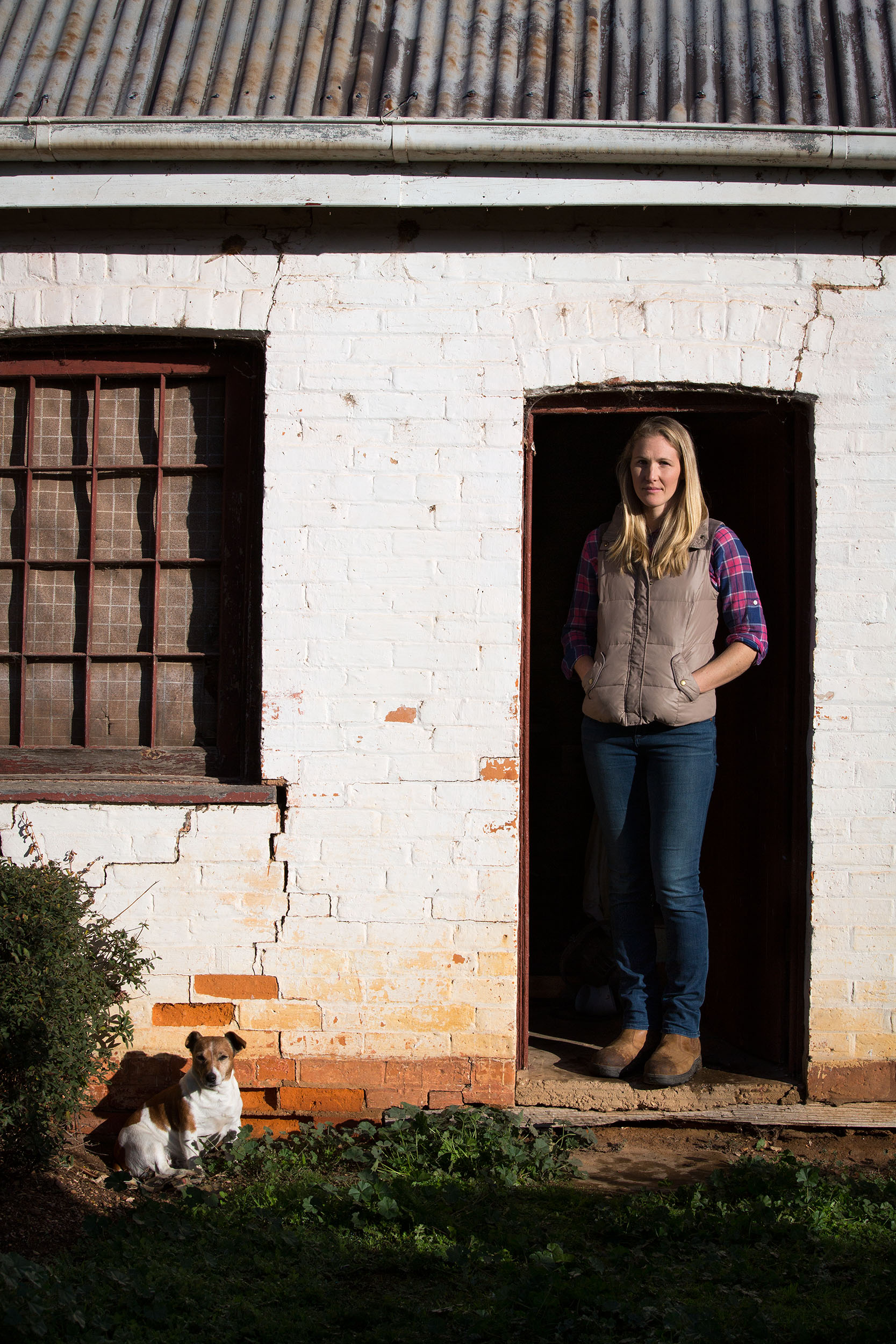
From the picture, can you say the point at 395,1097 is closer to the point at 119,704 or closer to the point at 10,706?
the point at 119,704

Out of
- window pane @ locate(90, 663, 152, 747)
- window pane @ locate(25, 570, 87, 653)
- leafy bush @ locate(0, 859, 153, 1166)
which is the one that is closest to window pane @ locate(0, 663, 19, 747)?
window pane @ locate(25, 570, 87, 653)

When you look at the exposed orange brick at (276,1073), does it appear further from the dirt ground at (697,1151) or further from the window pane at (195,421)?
the window pane at (195,421)

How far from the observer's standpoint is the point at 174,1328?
8.42ft

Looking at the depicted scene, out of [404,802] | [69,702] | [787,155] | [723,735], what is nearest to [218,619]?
[69,702]

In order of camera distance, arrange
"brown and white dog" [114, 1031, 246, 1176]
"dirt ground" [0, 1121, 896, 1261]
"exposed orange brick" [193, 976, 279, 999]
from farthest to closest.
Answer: "exposed orange brick" [193, 976, 279, 999] → "brown and white dog" [114, 1031, 246, 1176] → "dirt ground" [0, 1121, 896, 1261]

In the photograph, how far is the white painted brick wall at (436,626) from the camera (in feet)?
12.7

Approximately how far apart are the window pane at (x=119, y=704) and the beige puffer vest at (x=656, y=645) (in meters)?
1.74

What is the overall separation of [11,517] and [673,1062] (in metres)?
3.32

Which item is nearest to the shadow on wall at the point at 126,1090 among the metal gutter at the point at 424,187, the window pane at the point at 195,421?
the window pane at the point at 195,421

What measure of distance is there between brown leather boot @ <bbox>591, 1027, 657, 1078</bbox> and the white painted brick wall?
1.32 feet

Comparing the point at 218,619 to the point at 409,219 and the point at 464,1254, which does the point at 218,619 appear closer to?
the point at 409,219

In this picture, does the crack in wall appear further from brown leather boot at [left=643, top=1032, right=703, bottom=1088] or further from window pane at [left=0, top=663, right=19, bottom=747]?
window pane at [left=0, top=663, right=19, bottom=747]

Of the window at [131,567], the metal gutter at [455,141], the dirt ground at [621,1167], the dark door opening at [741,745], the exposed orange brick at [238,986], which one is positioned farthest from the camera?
the window at [131,567]

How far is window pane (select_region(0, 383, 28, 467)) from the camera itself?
166 inches
